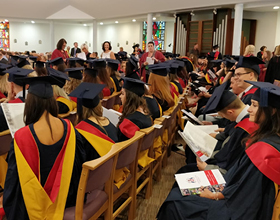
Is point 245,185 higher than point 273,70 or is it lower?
lower

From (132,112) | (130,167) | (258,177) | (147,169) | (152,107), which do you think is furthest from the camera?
(152,107)

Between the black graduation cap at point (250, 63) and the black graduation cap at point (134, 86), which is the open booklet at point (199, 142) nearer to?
the black graduation cap at point (134, 86)

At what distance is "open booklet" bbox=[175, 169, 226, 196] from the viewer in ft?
7.27

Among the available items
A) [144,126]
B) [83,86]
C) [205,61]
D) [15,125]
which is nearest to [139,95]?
[144,126]

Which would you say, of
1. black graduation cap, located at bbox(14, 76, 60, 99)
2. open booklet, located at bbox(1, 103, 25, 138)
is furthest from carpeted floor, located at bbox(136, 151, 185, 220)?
black graduation cap, located at bbox(14, 76, 60, 99)

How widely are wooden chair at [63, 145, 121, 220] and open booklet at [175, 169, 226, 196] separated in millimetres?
558

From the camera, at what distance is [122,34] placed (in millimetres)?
22562

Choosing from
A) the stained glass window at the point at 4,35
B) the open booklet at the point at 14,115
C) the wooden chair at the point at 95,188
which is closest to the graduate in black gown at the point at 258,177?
the wooden chair at the point at 95,188

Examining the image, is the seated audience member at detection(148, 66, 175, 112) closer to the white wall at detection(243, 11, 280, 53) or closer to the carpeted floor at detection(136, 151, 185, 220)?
the carpeted floor at detection(136, 151, 185, 220)

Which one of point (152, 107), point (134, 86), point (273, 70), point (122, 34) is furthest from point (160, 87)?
point (122, 34)

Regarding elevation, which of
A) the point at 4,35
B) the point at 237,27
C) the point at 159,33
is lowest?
the point at 237,27

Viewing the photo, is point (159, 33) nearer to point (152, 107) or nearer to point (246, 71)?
point (246, 71)

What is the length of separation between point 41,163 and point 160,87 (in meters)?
2.60

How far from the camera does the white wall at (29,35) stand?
2364 cm
